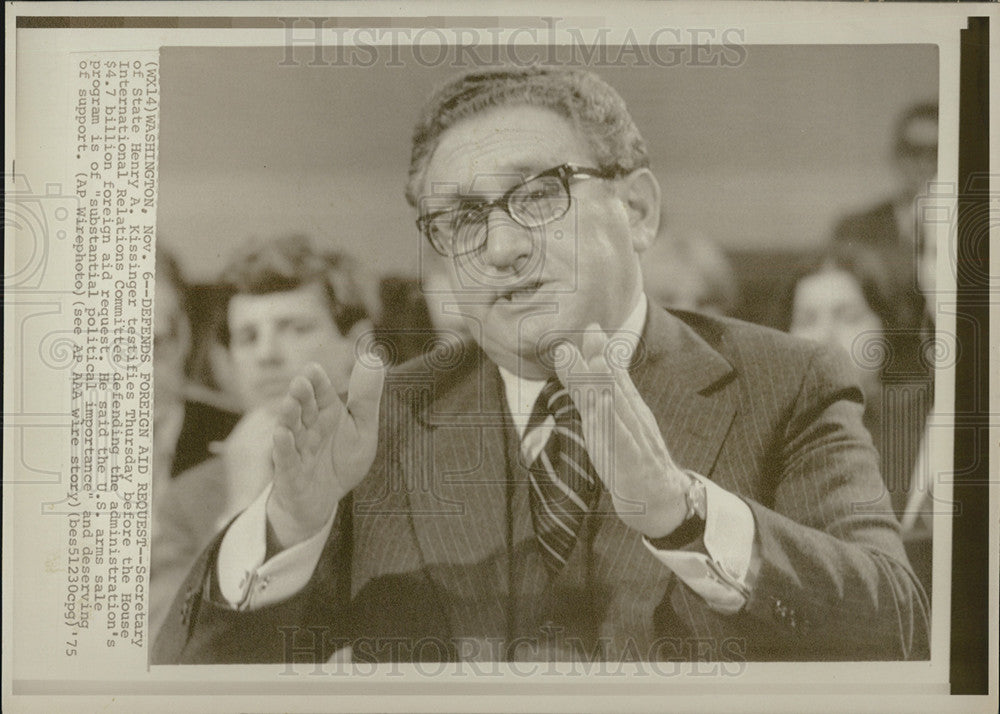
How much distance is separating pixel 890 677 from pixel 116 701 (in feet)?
5.12

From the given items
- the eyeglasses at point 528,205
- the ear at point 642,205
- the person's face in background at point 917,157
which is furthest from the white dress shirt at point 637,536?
the person's face in background at point 917,157

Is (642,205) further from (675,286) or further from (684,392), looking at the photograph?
(684,392)

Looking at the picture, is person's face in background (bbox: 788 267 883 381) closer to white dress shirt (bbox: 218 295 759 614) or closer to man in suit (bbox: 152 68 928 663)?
man in suit (bbox: 152 68 928 663)

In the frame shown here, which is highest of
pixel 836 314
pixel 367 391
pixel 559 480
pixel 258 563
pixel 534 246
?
pixel 534 246

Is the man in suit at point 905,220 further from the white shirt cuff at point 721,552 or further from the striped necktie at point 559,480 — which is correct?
the striped necktie at point 559,480

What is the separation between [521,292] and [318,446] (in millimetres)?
504

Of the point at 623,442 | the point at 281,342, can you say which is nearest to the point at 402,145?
the point at 281,342

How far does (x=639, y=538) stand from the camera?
1.74 meters

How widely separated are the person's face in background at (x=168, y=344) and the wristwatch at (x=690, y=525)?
1004mm

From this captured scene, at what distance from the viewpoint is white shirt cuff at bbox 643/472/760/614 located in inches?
68.3

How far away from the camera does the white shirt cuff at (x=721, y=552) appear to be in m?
1.73

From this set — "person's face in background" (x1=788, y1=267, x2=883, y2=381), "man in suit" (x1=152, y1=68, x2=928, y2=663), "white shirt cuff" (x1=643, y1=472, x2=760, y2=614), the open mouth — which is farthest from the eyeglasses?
"white shirt cuff" (x1=643, y1=472, x2=760, y2=614)

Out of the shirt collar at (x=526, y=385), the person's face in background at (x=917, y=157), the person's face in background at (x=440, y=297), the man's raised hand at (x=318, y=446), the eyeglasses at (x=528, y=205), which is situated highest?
the person's face in background at (x=917, y=157)

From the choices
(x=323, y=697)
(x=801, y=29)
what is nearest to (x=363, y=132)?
(x=801, y=29)
